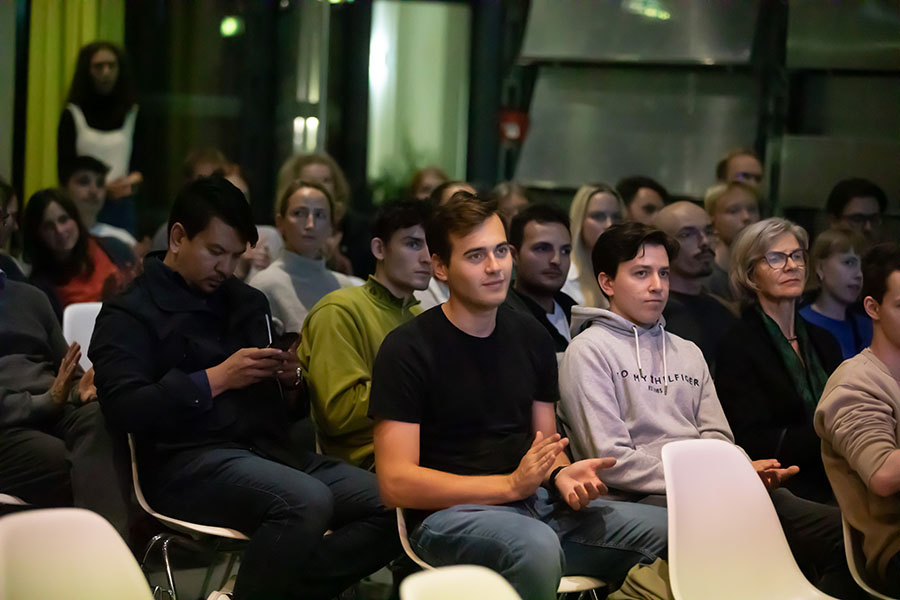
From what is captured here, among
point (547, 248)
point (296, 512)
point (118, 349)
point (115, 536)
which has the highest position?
point (547, 248)

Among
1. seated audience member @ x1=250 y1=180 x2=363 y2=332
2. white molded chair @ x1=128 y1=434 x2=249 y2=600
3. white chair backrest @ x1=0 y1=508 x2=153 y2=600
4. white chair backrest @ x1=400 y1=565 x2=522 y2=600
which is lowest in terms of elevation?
white molded chair @ x1=128 y1=434 x2=249 y2=600

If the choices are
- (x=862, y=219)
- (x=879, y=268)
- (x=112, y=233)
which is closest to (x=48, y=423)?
(x=112, y=233)

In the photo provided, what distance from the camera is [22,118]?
5.66 metres

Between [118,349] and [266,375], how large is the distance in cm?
37

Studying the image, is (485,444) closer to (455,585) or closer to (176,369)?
(176,369)

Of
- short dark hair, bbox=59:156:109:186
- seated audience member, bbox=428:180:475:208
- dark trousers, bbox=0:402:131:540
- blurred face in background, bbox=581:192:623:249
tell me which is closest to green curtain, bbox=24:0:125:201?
short dark hair, bbox=59:156:109:186

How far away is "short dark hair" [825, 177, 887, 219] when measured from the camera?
16.2 feet

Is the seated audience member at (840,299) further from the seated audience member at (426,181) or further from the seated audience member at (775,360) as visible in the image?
the seated audience member at (426,181)

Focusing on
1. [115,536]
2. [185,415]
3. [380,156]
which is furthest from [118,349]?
[380,156]

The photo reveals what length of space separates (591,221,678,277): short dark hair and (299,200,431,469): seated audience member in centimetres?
57

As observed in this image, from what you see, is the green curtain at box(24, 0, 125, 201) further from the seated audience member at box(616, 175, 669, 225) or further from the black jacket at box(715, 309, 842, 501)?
the black jacket at box(715, 309, 842, 501)

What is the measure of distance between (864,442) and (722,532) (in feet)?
1.29

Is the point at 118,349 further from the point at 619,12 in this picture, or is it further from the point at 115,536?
the point at 619,12

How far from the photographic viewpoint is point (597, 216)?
14.7 feet
